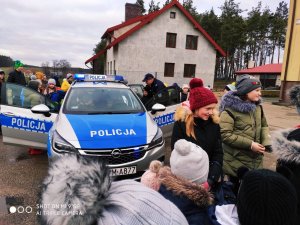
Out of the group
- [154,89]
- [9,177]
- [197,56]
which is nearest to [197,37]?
[197,56]

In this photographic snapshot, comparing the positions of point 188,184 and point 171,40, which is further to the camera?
point 171,40

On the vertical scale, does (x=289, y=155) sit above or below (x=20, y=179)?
above

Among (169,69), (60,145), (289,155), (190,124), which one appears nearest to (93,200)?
(289,155)

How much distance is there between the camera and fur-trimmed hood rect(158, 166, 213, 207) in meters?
1.46

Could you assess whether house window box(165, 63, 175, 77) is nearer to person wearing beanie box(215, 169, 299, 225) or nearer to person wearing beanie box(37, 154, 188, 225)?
person wearing beanie box(215, 169, 299, 225)

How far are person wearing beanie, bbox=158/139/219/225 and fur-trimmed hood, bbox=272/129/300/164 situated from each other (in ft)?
1.76

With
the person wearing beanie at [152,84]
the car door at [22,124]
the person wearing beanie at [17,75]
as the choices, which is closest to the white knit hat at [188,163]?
the car door at [22,124]

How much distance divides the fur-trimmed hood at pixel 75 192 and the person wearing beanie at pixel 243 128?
216cm

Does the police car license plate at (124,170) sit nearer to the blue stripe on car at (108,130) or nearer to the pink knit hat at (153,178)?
the blue stripe on car at (108,130)

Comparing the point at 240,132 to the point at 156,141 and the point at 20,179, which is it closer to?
the point at 156,141

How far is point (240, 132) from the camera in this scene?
2.90 meters

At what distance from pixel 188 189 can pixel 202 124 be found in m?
1.17

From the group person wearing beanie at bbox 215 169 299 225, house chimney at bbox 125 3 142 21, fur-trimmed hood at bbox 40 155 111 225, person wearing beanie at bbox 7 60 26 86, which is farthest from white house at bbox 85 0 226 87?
fur-trimmed hood at bbox 40 155 111 225

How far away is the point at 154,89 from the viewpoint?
652cm
